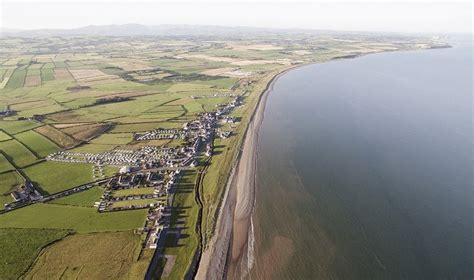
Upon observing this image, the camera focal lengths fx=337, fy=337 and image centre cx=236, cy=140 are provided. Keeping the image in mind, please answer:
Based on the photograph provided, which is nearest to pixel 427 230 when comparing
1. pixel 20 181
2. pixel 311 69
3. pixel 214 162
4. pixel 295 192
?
pixel 295 192

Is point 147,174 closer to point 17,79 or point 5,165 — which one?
point 5,165

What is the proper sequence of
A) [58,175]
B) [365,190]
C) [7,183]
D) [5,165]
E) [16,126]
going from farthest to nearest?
[16,126]
[5,165]
[58,175]
[7,183]
[365,190]

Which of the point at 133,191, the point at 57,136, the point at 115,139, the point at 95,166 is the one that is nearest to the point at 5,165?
the point at 57,136

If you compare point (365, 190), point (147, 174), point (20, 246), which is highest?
point (147, 174)

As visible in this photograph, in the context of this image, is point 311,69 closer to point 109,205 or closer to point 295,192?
point 295,192

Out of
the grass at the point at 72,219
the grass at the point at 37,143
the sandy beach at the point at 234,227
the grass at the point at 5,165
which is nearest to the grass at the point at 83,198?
the grass at the point at 72,219

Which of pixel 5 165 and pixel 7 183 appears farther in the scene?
pixel 5 165
